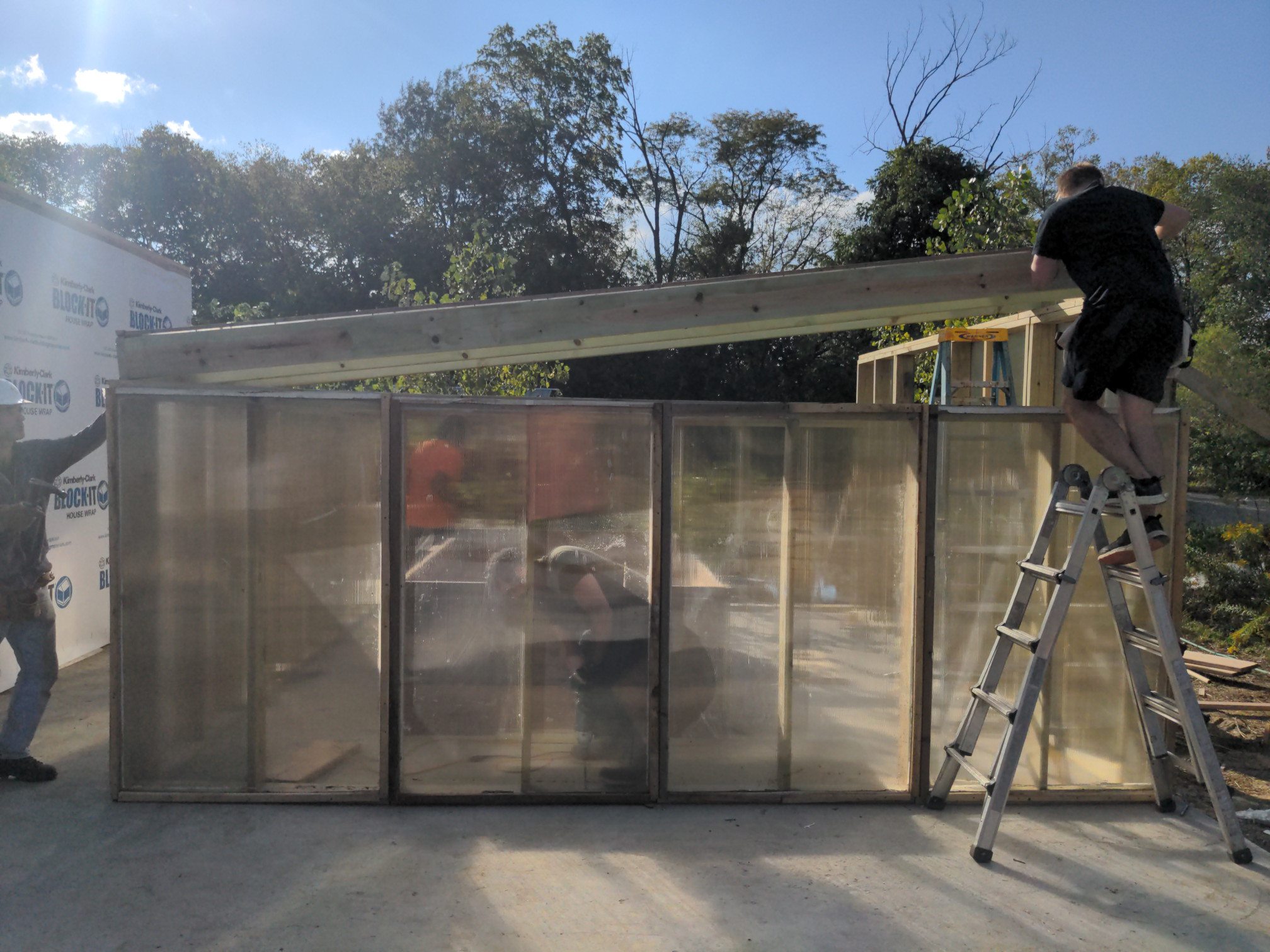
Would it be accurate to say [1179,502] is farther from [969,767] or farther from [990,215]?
[990,215]

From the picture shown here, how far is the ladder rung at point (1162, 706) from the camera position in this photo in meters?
4.03

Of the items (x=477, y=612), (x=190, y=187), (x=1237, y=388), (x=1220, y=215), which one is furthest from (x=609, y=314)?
(x=190, y=187)

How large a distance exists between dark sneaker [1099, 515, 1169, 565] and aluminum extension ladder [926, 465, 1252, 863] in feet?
0.21

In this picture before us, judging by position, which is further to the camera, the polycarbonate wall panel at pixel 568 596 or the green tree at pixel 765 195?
the green tree at pixel 765 195

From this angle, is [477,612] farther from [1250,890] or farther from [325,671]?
[1250,890]

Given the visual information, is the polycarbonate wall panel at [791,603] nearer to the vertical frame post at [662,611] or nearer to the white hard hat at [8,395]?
the vertical frame post at [662,611]

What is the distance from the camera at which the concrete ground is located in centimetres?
336

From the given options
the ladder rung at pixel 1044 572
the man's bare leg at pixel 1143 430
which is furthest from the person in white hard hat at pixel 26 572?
the man's bare leg at pixel 1143 430

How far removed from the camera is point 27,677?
490cm

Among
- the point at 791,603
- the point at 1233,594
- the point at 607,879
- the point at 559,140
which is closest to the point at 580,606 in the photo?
the point at 791,603

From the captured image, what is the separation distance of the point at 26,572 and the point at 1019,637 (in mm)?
5323

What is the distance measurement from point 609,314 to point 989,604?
2612 millimetres

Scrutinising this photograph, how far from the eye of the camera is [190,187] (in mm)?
29922

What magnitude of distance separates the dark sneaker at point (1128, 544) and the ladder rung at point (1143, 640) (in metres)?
0.38
